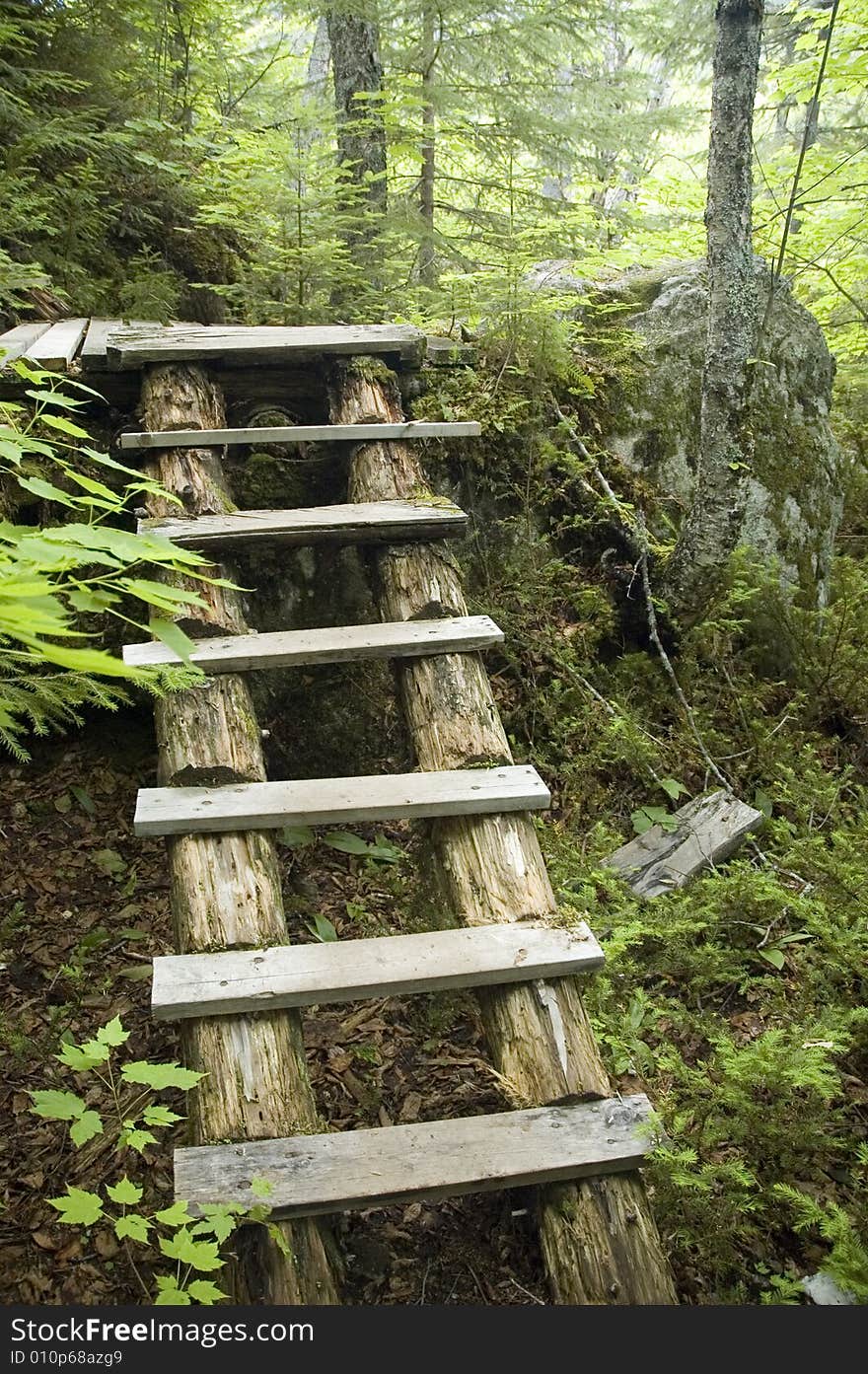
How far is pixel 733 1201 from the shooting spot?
234 centimetres

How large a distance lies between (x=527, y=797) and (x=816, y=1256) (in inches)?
55.6

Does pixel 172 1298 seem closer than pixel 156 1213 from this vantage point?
Yes

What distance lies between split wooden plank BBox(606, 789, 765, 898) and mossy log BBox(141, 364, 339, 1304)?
5.58 feet

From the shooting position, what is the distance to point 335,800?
2.62 m

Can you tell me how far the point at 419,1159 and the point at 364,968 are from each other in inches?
18.2

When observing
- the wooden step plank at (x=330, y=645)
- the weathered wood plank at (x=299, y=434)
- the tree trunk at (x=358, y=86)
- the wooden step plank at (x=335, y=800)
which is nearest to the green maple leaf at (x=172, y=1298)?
the wooden step plank at (x=335, y=800)

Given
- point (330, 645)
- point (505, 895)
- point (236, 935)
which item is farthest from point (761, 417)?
point (236, 935)

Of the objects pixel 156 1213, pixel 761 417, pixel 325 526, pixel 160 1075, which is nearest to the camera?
pixel 156 1213

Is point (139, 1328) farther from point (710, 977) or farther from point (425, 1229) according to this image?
point (710, 977)

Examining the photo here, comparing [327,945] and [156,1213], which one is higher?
[327,945]

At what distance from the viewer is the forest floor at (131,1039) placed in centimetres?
227

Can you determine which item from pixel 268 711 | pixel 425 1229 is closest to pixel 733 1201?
pixel 425 1229

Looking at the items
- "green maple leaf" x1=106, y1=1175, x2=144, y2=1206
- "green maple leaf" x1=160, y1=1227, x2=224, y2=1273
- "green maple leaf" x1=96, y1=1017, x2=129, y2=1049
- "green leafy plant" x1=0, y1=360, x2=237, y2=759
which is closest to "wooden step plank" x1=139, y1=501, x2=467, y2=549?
"green leafy plant" x1=0, y1=360, x2=237, y2=759

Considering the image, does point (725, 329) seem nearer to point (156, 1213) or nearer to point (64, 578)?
point (64, 578)
